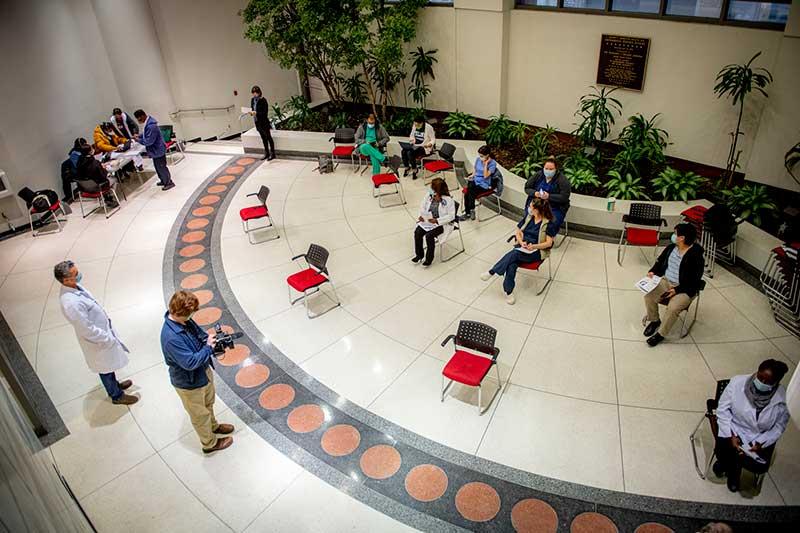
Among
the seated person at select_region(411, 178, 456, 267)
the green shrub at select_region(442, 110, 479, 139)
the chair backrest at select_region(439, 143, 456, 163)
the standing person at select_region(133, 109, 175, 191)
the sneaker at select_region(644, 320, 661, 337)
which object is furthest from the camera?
the green shrub at select_region(442, 110, 479, 139)

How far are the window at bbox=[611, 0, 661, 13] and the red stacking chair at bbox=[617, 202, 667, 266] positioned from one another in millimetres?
4054

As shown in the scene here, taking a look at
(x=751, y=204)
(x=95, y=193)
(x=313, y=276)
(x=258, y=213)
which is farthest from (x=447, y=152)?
(x=95, y=193)

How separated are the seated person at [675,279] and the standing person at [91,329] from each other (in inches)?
222

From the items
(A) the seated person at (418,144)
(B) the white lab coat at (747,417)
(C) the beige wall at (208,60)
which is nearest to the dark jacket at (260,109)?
(A) the seated person at (418,144)

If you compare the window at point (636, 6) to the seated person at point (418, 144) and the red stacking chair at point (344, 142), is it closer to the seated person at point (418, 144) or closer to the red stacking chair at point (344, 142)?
the seated person at point (418, 144)

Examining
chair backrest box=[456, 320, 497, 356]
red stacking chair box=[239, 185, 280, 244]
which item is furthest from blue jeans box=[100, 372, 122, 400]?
chair backrest box=[456, 320, 497, 356]

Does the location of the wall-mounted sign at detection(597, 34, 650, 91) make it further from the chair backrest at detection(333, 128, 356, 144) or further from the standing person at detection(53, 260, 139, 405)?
the standing person at detection(53, 260, 139, 405)

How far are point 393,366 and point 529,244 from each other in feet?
7.42

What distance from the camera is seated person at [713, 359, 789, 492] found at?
Result: 3758 millimetres

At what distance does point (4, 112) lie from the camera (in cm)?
846

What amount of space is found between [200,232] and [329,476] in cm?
550

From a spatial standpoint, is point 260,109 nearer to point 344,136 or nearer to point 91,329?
point 344,136

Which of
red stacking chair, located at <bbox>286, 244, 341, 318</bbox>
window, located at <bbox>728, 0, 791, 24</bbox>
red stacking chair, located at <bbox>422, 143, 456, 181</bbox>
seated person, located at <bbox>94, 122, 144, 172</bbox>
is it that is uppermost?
window, located at <bbox>728, 0, 791, 24</bbox>

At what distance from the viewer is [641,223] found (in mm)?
6996
